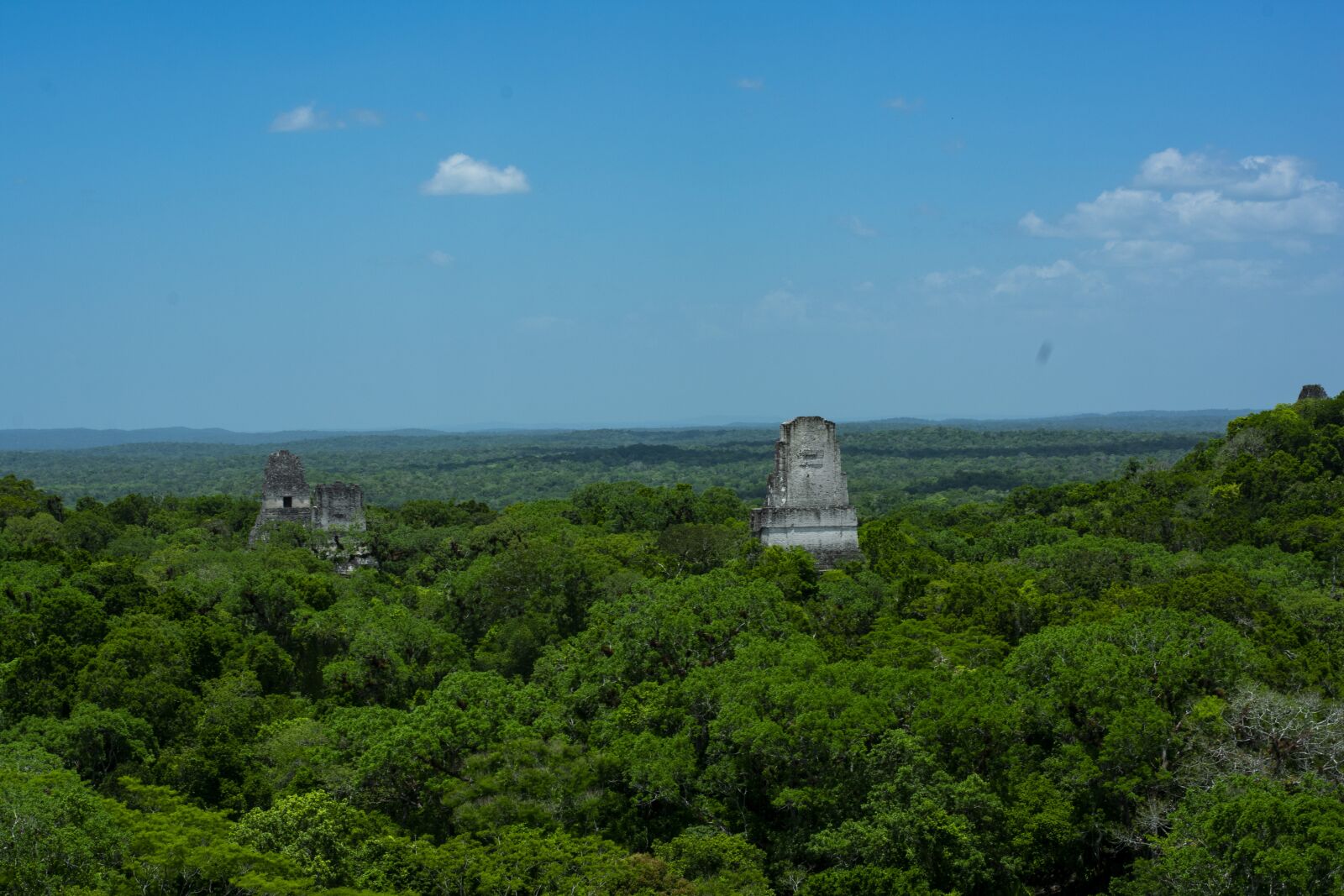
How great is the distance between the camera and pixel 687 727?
75.6 feet

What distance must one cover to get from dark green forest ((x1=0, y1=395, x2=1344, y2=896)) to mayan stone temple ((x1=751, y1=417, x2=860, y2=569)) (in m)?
1.22

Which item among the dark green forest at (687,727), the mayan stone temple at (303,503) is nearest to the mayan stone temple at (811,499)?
the dark green forest at (687,727)

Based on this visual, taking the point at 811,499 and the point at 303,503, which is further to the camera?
the point at 303,503

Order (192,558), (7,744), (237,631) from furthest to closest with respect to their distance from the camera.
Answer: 1. (192,558)
2. (237,631)
3. (7,744)

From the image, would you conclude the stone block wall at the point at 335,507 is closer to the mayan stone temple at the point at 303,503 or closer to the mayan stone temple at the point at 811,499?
the mayan stone temple at the point at 303,503

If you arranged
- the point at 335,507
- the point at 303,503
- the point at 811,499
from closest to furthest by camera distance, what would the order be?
the point at 811,499
the point at 335,507
the point at 303,503

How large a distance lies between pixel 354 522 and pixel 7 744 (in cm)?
2659

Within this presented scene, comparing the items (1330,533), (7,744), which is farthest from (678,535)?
(7,744)

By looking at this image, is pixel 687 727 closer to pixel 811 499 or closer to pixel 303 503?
pixel 811 499

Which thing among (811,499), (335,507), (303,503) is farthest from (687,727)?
(303,503)

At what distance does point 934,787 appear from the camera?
20656 millimetres

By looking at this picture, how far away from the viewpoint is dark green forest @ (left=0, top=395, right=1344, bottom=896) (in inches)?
754

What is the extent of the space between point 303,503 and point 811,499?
19.1 m

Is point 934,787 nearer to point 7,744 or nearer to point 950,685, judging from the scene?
point 950,685
